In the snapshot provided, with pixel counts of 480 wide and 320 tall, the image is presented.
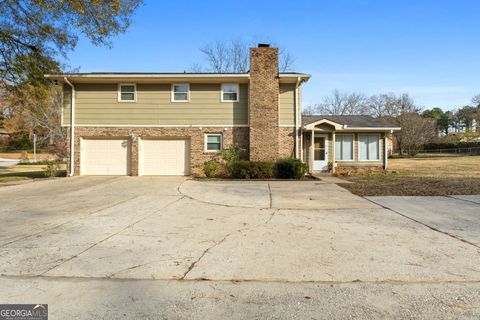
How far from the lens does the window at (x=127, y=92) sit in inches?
712

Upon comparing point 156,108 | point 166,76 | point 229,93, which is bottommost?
point 156,108

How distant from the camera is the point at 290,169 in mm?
16078

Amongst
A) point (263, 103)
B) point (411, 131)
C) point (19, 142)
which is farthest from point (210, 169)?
point (19, 142)

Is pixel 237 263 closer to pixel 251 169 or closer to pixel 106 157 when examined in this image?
pixel 251 169

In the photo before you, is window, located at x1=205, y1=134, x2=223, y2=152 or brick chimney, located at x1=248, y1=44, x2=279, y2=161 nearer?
brick chimney, located at x1=248, y1=44, x2=279, y2=161

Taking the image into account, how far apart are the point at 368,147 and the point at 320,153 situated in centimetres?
284

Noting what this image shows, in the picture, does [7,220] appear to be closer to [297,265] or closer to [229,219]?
[229,219]

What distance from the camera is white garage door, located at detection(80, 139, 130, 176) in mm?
18031

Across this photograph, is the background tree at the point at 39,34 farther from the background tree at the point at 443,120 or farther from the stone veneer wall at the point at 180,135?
the background tree at the point at 443,120

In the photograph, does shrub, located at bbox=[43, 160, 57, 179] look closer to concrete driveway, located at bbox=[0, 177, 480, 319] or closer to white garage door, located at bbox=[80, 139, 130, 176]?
white garage door, located at bbox=[80, 139, 130, 176]

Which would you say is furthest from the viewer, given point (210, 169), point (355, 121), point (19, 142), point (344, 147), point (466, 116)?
point (466, 116)

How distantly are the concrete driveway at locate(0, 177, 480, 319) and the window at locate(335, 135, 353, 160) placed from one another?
11371 mm

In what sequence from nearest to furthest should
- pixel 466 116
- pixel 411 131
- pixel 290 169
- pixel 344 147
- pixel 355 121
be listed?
pixel 290 169 → pixel 344 147 → pixel 355 121 → pixel 411 131 → pixel 466 116

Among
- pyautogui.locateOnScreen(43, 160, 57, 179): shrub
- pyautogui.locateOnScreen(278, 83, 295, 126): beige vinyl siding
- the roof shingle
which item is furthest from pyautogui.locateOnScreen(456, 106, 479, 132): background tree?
pyautogui.locateOnScreen(43, 160, 57, 179): shrub
